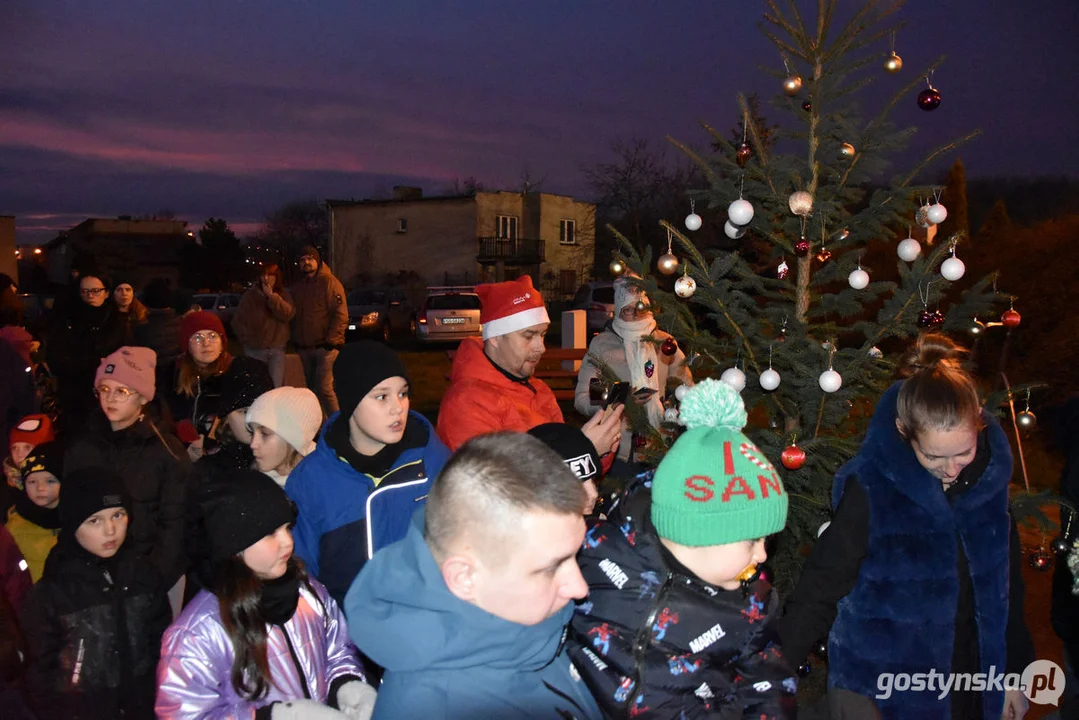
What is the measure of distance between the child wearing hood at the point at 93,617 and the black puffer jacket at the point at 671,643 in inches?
86.2

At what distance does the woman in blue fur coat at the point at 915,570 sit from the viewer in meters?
2.74

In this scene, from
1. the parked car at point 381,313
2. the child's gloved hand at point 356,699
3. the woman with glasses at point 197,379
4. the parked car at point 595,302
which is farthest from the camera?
the parked car at point 381,313

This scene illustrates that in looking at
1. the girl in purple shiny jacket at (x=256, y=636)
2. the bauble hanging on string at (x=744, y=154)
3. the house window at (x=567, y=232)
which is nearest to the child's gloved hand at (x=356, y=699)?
the girl in purple shiny jacket at (x=256, y=636)

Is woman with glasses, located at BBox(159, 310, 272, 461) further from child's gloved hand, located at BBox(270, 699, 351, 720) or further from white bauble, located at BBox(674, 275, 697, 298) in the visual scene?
child's gloved hand, located at BBox(270, 699, 351, 720)

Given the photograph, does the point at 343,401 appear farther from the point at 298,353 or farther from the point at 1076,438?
the point at 298,353

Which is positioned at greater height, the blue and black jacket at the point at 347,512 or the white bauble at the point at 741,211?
the white bauble at the point at 741,211

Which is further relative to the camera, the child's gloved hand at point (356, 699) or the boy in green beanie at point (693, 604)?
the child's gloved hand at point (356, 699)

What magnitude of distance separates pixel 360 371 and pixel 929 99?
3.44m

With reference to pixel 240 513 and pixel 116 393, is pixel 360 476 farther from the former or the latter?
pixel 116 393

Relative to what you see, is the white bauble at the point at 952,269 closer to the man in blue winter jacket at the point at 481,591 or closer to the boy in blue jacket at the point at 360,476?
the boy in blue jacket at the point at 360,476

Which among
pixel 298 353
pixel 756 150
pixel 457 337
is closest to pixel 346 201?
pixel 457 337

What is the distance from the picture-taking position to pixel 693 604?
2002 millimetres

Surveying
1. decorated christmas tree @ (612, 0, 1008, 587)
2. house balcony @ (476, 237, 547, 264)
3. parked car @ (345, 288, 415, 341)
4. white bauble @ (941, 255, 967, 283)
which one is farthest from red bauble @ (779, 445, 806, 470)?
house balcony @ (476, 237, 547, 264)

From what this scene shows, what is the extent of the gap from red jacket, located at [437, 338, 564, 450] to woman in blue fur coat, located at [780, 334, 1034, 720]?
1577mm
